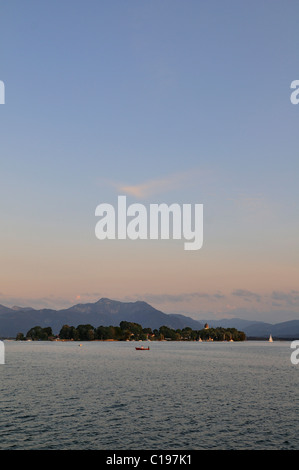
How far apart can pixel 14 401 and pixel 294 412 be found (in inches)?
2087

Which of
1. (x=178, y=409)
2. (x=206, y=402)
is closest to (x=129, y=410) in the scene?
(x=178, y=409)

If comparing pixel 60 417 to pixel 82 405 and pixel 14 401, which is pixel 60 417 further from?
pixel 14 401

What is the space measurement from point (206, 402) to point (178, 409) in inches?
416

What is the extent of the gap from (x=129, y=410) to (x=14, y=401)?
954 inches

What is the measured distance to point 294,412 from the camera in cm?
7438

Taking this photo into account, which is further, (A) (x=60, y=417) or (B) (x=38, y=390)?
(B) (x=38, y=390)
